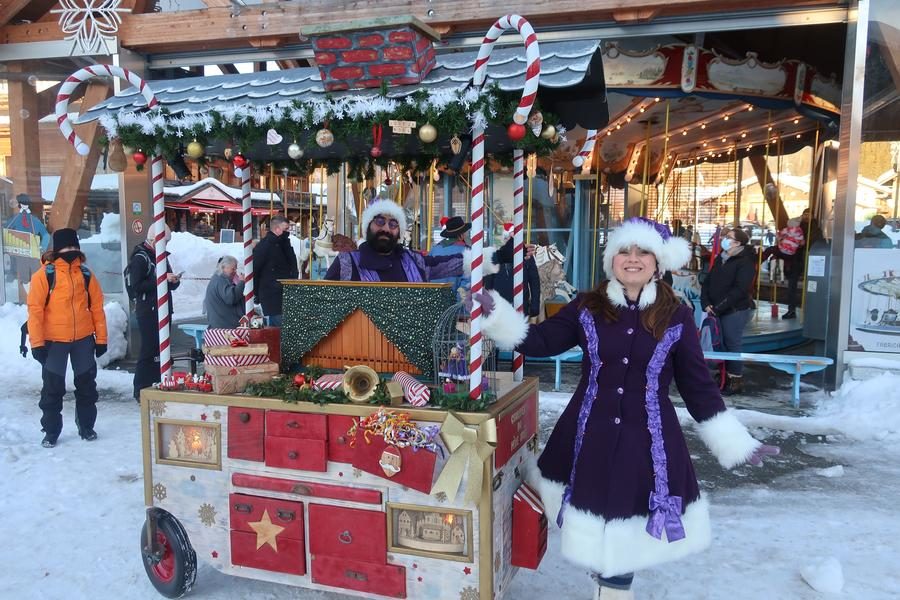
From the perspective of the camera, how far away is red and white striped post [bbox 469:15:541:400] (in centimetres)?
264

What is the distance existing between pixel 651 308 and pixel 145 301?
5.44 meters

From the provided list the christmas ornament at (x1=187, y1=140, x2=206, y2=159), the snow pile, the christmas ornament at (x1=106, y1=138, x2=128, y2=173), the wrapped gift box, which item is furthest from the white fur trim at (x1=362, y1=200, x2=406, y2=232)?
the snow pile

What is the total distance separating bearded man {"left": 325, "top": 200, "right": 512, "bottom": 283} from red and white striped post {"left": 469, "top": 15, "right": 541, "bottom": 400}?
973 millimetres

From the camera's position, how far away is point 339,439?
2.92 m

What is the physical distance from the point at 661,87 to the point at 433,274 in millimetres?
5074

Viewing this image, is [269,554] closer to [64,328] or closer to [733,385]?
[64,328]

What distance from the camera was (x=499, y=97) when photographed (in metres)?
2.79

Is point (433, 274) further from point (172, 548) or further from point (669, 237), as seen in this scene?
point (172, 548)

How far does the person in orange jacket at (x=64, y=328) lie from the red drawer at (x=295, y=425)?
330 centimetres

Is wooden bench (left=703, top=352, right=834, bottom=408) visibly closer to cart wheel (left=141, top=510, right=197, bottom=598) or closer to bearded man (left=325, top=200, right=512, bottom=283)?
bearded man (left=325, top=200, right=512, bottom=283)

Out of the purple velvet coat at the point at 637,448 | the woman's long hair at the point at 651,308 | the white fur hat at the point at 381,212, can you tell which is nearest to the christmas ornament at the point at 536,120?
the woman's long hair at the point at 651,308

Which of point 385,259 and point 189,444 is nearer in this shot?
point 189,444

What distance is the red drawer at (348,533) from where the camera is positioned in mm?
2857

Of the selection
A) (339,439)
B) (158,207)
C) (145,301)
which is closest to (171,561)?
(339,439)
